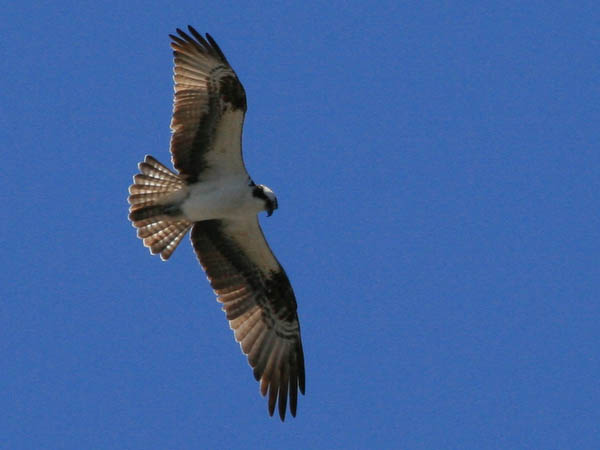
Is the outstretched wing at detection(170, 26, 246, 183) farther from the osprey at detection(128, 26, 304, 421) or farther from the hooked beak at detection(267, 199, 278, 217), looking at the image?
the hooked beak at detection(267, 199, 278, 217)

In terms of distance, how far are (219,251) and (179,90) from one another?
2.00m

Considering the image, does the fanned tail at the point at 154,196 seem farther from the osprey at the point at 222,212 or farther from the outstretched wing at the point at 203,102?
the outstretched wing at the point at 203,102

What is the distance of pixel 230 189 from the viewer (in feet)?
45.0

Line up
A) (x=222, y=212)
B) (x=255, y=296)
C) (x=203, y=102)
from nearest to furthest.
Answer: (x=203, y=102) < (x=222, y=212) < (x=255, y=296)

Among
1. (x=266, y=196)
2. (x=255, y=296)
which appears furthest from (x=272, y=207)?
(x=255, y=296)

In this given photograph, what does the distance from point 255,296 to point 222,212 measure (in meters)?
1.22

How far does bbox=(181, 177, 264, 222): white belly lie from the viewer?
539 inches

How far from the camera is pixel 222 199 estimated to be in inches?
540

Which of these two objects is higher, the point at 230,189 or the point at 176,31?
the point at 176,31

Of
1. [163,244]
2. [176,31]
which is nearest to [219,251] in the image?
[163,244]

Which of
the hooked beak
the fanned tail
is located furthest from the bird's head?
the fanned tail

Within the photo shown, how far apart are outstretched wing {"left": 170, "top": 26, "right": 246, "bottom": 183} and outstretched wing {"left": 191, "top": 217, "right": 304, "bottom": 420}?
1017mm

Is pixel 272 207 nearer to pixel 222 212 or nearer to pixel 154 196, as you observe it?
pixel 222 212

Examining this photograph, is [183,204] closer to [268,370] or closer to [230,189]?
[230,189]
